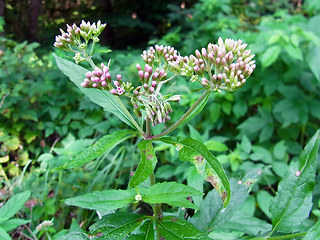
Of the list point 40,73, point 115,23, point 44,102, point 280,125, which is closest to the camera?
point 280,125

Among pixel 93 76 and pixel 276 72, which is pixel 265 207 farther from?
pixel 93 76

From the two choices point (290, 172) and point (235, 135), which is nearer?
point (290, 172)

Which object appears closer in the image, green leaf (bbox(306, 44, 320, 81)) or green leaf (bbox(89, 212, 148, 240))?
green leaf (bbox(89, 212, 148, 240))

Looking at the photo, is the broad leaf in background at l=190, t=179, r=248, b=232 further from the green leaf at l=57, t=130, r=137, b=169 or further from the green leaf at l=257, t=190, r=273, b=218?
the green leaf at l=257, t=190, r=273, b=218

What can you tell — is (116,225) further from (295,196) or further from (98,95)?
(295,196)

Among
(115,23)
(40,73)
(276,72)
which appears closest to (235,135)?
(276,72)

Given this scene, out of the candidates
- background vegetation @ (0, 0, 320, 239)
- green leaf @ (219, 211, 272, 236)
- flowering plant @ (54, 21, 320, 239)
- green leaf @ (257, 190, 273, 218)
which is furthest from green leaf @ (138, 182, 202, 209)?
green leaf @ (257, 190, 273, 218)
